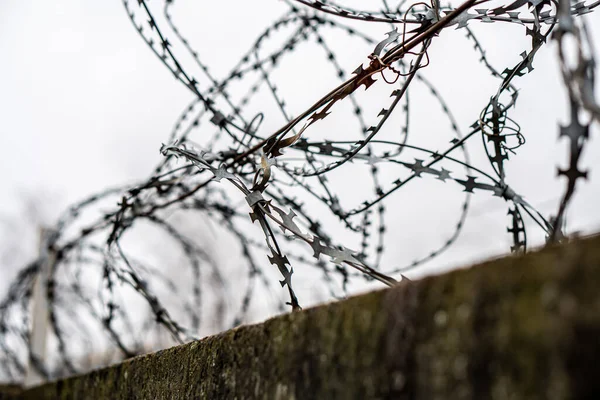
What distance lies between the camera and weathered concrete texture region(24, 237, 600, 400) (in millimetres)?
698

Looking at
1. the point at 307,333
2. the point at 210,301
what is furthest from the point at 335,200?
the point at 210,301

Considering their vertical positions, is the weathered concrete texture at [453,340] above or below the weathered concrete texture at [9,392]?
below

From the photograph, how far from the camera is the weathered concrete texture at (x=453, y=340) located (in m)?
0.70

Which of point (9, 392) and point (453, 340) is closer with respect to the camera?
A: point (453, 340)

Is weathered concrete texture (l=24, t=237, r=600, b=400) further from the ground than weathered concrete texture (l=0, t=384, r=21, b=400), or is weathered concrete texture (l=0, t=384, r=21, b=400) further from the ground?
weathered concrete texture (l=0, t=384, r=21, b=400)

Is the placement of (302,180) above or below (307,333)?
above

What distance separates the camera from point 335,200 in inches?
78.5

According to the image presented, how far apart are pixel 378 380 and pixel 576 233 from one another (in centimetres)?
42

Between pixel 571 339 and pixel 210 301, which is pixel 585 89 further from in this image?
pixel 210 301

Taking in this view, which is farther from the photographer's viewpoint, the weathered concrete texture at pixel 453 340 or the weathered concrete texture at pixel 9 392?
the weathered concrete texture at pixel 9 392

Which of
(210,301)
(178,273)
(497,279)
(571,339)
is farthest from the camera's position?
(178,273)

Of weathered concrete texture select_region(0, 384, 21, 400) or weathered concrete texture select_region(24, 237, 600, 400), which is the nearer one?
weathered concrete texture select_region(24, 237, 600, 400)

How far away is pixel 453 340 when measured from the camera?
0.83m

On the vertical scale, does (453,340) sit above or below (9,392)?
below
